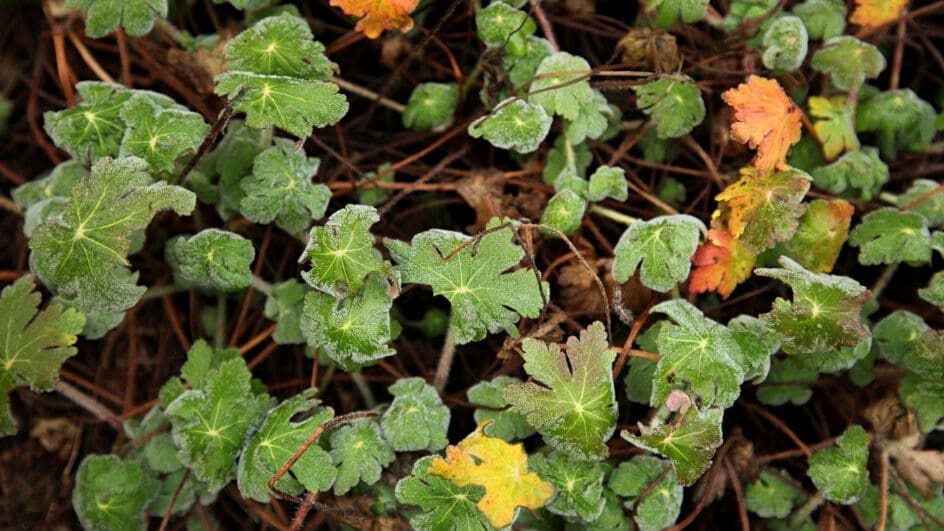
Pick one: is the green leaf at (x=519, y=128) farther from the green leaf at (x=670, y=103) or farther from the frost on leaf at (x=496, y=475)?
the frost on leaf at (x=496, y=475)

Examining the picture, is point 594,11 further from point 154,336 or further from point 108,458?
point 108,458

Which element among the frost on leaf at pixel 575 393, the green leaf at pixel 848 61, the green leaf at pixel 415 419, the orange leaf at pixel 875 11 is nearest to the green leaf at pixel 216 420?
the green leaf at pixel 415 419

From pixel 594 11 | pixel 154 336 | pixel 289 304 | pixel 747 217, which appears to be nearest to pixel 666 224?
pixel 747 217

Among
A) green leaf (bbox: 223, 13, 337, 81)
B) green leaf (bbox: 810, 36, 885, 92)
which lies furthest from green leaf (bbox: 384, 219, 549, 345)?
green leaf (bbox: 810, 36, 885, 92)

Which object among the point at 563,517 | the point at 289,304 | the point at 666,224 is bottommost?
the point at 563,517

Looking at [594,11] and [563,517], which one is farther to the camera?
[594,11]

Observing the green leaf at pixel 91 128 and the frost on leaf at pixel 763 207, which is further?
the green leaf at pixel 91 128
